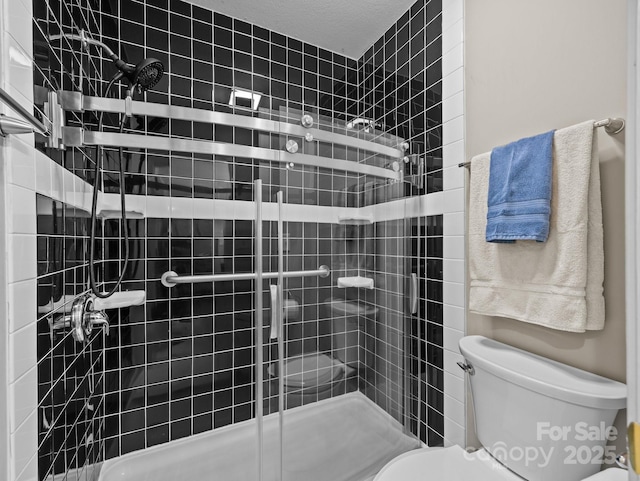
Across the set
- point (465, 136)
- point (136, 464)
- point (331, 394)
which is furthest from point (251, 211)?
point (136, 464)

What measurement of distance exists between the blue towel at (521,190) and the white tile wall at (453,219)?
0.30m

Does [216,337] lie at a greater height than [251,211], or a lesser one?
lesser

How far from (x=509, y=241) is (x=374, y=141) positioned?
29.3 inches

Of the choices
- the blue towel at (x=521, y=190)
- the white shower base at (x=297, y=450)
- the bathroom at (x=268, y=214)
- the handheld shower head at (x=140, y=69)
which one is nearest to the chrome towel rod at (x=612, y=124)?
the bathroom at (x=268, y=214)

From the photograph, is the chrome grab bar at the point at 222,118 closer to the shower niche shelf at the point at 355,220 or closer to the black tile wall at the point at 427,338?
the shower niche shelf at the point at 355,220

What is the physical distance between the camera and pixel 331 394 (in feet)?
4.42

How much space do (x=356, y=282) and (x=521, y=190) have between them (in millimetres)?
721

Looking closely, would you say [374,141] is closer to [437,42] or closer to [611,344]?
[437,42]

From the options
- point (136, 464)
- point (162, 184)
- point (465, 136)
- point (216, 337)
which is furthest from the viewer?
point (216, 337)

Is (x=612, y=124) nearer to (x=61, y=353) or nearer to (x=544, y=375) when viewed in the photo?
(x=544, y=375)

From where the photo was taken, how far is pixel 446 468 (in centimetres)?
115

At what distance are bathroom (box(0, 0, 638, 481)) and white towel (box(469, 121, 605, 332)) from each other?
0.05m

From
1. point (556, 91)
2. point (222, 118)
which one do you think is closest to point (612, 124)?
point (556, 91)

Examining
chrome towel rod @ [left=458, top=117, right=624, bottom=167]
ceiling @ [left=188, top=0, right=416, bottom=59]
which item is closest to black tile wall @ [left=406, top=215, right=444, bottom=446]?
chrome towel rod @ [left=458, top=117, right=624, bottom=167]
